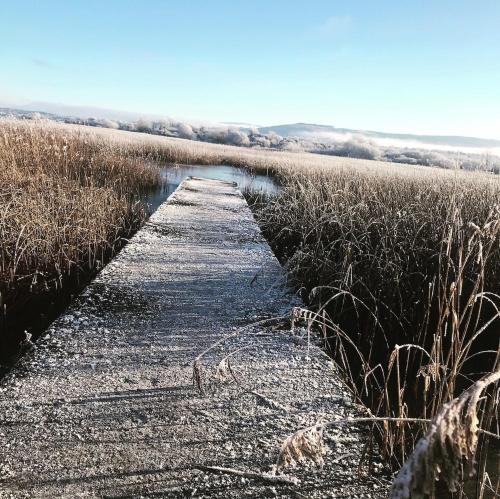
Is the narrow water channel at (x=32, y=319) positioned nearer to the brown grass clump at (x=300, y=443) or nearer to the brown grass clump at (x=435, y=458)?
the brown grass clump at (x=300, y=443)

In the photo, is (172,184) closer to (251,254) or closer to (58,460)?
(251,254)

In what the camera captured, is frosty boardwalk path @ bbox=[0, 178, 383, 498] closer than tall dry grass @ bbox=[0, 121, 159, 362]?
Yes

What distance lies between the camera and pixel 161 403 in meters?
1.44

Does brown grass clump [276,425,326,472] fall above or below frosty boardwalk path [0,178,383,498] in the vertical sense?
above

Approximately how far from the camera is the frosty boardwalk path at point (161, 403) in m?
1.13

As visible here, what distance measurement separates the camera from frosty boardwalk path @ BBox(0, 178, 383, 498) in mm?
1126

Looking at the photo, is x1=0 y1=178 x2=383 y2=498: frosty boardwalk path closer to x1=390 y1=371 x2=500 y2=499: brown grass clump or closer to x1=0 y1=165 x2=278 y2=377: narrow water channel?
x1=0 y1=165 x2=278 y2=377: narrow water channel

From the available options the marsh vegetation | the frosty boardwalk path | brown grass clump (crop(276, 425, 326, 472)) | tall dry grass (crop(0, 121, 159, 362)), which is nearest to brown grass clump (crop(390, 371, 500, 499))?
brown grass clump (crop(276, 425, 326, 472))

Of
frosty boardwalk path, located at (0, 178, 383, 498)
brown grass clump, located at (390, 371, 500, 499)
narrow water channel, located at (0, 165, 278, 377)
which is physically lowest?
narrow water channel, located at (0, 165, 278, 377)

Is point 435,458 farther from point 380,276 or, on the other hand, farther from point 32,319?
point 32,319

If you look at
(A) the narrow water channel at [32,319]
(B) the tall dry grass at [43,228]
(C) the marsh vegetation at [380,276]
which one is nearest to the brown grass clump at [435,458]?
(C) the marsh vegetation at [380,276]

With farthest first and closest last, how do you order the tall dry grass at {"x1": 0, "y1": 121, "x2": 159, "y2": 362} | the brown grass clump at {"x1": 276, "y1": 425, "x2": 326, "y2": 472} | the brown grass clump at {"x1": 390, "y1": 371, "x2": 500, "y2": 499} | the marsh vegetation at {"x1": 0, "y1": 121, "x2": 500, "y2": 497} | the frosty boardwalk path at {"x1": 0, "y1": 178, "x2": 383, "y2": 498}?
the tall dry grass at {"x1": 0, "y1": 121, "x2": 159, "y2": 362} < the marsh vegetation at {"x1": 0, "y1": 121, "x2": 500, "y2": 497} < the frosty boardwalk path at {"x1": 0, "y1": 178, "x2": 383, "y2": 498} < the brown grass clump at {"x1": 276, "y1": 425, "x2": 326, "y2": 472} < the brown grass clump at {"x1": 390, "y1": 371, "x2": 500, "y2": 499}

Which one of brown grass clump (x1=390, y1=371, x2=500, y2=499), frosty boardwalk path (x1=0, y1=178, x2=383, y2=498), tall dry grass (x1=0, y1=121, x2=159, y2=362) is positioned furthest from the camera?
tall dry grass (x1=0, y1=121, x2=159, y2=362)

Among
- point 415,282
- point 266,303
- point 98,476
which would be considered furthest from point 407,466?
point 415,282
